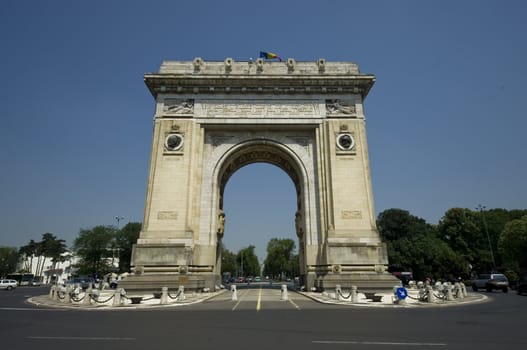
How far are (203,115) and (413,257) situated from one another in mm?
41128

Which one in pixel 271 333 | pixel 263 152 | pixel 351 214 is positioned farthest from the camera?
pixel 263 152

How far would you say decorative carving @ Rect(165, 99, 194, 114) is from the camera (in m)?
27.2

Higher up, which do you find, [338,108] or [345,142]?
[338,108]

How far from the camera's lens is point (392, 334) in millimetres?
8086

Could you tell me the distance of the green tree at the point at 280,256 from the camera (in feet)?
322

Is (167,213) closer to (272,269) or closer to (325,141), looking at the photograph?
(325,141)

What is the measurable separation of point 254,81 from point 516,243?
44.9 metres

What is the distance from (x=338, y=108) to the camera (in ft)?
90.5

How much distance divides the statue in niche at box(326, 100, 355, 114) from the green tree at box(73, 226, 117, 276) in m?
55.7

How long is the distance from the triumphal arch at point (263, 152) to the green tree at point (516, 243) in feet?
116

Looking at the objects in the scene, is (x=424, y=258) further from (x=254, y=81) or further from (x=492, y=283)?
(x=254, y=81)

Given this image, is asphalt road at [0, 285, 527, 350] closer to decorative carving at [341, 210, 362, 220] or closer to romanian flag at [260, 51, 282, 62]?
decorative carving at [341, 210, 362, 220]

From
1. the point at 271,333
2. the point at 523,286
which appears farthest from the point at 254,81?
the point at 523,286

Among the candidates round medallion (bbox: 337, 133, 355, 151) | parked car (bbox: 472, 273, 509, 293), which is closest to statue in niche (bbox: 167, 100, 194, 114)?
round medallion (bbox: 337, 133, 355, 151)
